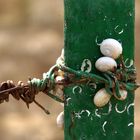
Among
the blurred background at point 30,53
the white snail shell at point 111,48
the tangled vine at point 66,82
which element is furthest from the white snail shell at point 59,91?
the blurred background at point 30,53

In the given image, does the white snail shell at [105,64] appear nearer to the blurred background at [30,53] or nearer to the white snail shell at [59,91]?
the white snail shell at [59,91]

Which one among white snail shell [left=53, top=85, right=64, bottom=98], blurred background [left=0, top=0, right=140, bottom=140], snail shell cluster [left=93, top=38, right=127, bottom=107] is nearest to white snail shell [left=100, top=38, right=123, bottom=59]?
snail shell cluster [left=93, top=38, right=127, bottom=107]

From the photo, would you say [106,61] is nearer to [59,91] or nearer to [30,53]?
[59,91]

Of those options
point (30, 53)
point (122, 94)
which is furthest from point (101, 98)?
point (30, 53)

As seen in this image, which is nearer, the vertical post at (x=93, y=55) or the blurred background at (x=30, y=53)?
the vertical post at (x=93, y=55)

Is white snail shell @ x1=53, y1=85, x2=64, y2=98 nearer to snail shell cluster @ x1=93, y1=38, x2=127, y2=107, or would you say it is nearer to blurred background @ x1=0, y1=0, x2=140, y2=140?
snail shell cluster @ x1=93, y1=38, x2=127, y2=107

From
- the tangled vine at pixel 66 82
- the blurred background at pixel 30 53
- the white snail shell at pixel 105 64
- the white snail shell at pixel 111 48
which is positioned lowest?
the blurred background at pixel 30 53

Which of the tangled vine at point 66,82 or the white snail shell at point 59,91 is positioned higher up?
the tangled vine at point 66,82
